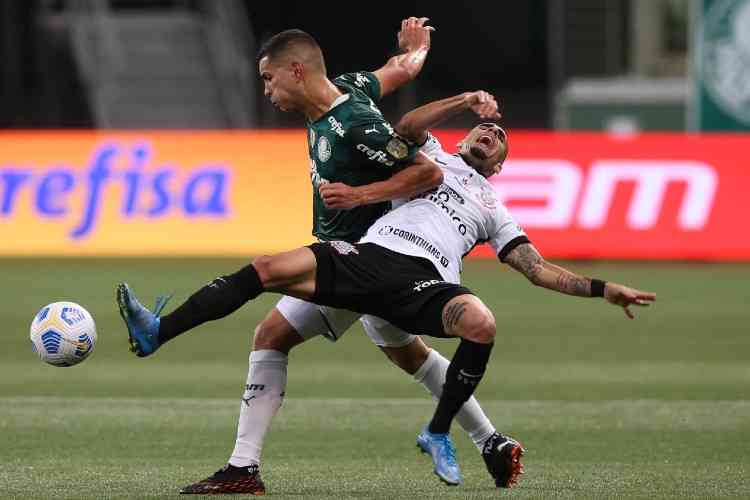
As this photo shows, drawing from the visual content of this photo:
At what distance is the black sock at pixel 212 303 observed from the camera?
7320mm

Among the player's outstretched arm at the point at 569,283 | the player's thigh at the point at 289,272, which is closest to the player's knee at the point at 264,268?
the player's thigh at the point at 289,272

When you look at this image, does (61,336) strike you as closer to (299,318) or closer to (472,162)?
(299,318)

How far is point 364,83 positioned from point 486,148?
2.19 ft

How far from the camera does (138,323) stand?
7211 mm

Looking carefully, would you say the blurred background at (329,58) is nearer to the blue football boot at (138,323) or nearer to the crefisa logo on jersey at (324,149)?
the crefisa logo on jersey at (324,149)

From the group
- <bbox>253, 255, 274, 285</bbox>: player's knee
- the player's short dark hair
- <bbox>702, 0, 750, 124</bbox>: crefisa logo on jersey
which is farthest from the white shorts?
<bbox>702, 0, 750, 124</bbox>: crefisa logo on jersey

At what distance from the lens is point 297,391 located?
39.2 feet

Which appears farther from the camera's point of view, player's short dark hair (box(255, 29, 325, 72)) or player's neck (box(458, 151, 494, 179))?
player's neck (box(458, 151, 494, 179))

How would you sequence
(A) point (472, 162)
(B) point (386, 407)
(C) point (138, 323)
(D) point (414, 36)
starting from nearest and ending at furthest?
(C) point (138, 323), (A) point (472, 162), (D) point (414, 36), (B) point (386, 407)

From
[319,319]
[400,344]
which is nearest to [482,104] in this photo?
[319,319]

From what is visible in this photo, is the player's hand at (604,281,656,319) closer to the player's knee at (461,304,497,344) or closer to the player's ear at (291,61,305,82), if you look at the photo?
the player's knee at (461,304,497,344)

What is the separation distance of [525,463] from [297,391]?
3319 millimetres

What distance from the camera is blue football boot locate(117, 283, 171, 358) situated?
7160 millimetres

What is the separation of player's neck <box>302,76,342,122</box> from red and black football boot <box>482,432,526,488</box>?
1.73 meters
